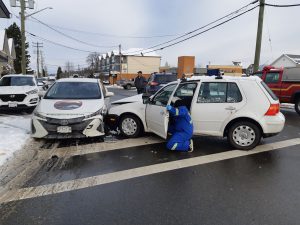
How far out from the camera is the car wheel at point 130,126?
7730 mm

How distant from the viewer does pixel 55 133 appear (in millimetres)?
6836

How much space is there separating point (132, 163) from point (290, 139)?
4.51 meters

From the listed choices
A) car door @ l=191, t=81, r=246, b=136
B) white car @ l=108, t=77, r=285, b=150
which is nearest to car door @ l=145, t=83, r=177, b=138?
white car @ l=108, t=77, r=285, b=150

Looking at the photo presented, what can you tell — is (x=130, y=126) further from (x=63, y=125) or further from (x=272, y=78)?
(x=272, y=78)

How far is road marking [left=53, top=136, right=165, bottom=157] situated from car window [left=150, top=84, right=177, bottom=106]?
981mm

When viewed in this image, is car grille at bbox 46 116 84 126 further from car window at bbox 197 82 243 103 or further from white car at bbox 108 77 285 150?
car window at bbox 197 82 243 103

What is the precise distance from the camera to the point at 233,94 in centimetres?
664

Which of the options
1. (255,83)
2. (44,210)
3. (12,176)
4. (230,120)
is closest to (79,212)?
(44,210)

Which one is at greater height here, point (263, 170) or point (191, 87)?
point (191, 87)

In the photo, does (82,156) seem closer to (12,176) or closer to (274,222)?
(12,176)

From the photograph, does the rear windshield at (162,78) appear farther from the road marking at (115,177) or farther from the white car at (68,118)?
the road marking at (115,177)

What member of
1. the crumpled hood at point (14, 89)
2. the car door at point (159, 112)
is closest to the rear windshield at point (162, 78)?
→ the crumpled hood at point (14, 89)

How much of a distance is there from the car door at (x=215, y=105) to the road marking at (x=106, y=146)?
4.13ft

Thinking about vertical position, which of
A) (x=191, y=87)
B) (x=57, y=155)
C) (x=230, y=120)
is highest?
(x=191, y=87)
